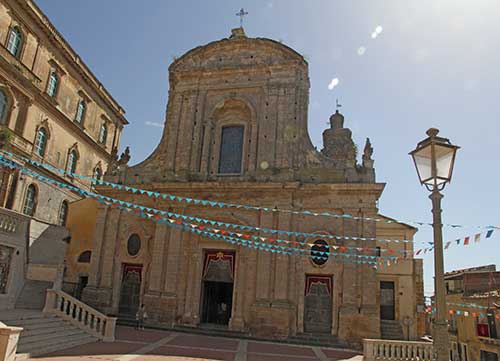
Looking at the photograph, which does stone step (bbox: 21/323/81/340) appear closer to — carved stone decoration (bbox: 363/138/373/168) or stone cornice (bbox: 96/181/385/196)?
stone cornice (bbox: 96/181/385/196)

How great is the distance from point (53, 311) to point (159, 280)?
5706 millimetres

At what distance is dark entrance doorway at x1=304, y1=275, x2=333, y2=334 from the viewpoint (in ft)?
55.5

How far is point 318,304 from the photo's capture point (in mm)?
17203

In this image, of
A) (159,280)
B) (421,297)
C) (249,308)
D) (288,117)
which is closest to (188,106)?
(288,117)

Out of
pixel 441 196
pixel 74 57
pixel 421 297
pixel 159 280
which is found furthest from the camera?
pixel 74 57

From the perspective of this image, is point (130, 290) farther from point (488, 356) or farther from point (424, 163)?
point (488, 356)

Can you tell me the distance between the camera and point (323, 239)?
17.7 metres

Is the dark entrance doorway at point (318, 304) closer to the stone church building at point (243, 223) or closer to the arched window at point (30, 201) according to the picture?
the stone church building at point (243, 223)

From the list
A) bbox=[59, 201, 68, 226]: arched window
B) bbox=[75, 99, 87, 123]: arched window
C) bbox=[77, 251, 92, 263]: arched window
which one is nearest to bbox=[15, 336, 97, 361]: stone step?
bbox=[77, 251, 92, 263]: arched window

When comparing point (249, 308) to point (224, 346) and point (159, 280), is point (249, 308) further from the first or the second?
point (159, 280)

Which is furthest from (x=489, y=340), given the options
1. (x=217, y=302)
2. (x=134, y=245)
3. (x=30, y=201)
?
(x=30, y=201)

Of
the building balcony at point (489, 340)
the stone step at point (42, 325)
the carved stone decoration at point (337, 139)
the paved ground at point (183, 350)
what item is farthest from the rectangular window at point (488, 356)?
the stone step at point (42, 325)

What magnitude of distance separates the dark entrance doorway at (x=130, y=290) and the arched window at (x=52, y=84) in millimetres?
11427

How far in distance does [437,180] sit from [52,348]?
1110cm
